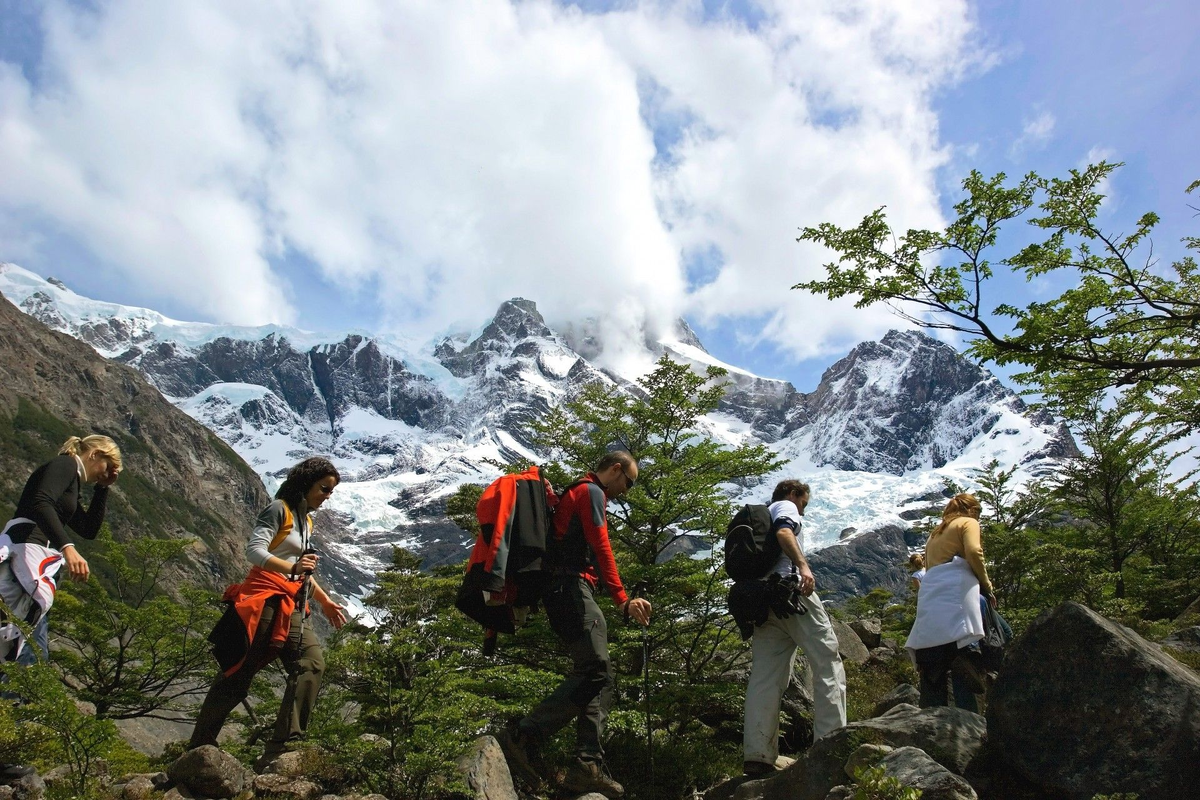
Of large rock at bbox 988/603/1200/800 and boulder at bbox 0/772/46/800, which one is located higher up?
large rock at bbox 988/603/1200/800

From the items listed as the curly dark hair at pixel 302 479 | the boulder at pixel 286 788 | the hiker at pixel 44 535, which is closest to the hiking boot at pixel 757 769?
the boulder at pixel 286 788

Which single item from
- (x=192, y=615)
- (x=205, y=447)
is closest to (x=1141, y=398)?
(x=192, y=615)

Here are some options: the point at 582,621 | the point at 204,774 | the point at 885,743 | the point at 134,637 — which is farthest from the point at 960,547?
the point at 134,637

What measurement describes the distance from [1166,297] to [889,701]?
19.3 ft

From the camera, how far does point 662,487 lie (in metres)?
8.77

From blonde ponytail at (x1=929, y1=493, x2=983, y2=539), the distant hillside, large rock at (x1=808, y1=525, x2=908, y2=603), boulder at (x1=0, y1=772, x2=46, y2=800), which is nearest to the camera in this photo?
boulder at (x1=0, y1=772, x2=46, y2=800)

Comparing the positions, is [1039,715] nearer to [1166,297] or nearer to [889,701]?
[889,701]

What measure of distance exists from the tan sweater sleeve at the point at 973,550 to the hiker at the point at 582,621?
103 inches

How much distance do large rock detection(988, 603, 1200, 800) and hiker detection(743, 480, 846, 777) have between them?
3.58 feet

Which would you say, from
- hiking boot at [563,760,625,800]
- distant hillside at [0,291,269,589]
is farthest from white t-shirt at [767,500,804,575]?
distant hillside at [0,291,269,589]

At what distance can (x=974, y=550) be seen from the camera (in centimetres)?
545

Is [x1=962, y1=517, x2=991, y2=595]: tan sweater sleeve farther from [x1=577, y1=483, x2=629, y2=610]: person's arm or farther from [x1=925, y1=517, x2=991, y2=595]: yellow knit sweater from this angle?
[x1=577, y1=483, x2=629, y2=610]: person's arm

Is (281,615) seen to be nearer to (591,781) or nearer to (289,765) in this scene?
(289,765)

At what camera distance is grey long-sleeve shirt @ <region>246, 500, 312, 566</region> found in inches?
188
